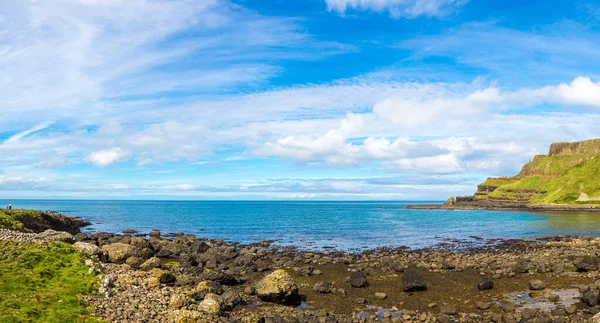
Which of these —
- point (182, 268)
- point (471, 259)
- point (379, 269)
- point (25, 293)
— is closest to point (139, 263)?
point (182, 268)

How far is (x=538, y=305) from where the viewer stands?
81.0ft

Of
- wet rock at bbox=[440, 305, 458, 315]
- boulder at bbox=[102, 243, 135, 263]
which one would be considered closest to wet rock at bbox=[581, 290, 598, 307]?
wet rock at bbox=[440, 305, 458, 315]

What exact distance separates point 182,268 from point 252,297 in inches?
414

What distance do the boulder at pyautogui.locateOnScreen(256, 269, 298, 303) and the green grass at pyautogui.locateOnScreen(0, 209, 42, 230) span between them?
38.0 meters

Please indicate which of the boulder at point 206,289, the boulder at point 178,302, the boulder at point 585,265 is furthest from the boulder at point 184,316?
the boulder at point 585,265

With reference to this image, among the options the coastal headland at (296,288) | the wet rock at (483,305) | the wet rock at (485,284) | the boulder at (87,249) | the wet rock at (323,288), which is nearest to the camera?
the coastal headland at (296,288)

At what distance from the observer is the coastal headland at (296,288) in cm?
2080

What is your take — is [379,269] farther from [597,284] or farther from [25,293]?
[25,293]

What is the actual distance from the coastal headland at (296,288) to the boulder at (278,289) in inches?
2.4

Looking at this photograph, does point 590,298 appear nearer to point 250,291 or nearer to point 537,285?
point 537,285

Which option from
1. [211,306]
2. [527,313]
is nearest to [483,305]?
[527,313]

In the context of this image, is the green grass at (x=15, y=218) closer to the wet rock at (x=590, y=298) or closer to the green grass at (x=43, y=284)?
the green grass at (x=43, y=284)

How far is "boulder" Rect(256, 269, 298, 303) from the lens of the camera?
82.6 feet

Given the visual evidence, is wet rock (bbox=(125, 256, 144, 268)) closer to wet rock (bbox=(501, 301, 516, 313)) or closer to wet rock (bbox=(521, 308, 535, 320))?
wet rock (bbox=(501, 301, 516, 313))
